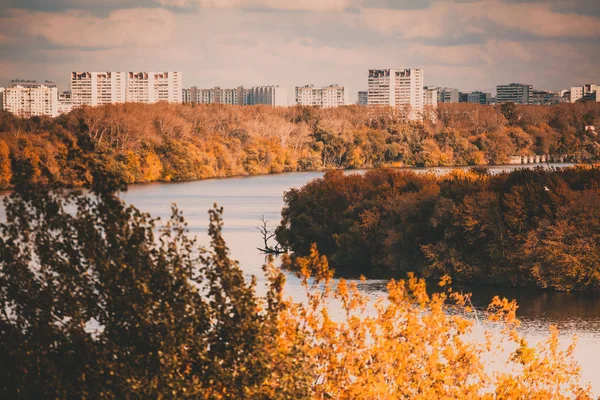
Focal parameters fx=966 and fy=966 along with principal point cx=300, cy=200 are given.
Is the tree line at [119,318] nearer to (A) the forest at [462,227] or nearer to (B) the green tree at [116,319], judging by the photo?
(B) the green tree at [116,319]

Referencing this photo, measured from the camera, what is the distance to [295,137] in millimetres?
111312

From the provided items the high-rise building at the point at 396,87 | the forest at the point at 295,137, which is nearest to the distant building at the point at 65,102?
the forest at the point at 295,137

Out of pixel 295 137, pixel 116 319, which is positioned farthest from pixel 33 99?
pixel 116 319

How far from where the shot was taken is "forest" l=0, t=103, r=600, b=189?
85.6m

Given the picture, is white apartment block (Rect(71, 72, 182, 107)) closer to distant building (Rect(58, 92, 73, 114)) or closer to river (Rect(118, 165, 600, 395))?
distant building (Rect(58, 92, 73, 114))

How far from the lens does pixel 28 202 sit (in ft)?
35.7

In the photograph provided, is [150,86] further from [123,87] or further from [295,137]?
[295,137]

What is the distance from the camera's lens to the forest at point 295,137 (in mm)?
85575

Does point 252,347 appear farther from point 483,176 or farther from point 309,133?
point 309,133

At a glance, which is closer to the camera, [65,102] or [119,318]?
[119,318]

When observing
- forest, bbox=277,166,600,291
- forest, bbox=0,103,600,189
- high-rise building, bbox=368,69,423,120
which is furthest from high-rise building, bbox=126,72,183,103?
forest, bbox=277,166,600,291

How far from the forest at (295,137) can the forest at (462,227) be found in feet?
95.5

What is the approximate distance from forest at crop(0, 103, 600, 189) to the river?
4449 mm

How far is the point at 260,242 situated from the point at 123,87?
134 m
